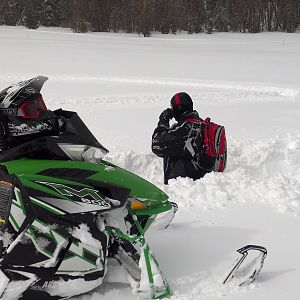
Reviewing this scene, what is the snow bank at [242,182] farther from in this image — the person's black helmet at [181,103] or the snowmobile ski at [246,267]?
the snowmobile ski at [246,267]

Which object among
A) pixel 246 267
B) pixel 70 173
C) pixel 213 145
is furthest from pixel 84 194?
pixel 213 145

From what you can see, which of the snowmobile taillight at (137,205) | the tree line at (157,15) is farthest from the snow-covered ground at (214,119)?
the tree line at (157,15)

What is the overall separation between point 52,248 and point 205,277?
86 centimetres

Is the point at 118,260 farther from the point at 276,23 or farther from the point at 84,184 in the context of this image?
the point at 276,23

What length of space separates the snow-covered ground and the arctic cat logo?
0.50 m

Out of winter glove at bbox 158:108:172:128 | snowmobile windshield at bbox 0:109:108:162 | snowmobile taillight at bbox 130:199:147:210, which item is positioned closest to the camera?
snowmobile windshield at bbox 0:109:108:162

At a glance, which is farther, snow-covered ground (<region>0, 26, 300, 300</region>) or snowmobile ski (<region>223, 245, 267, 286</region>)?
snow-covered ground (<region>0, 26, 300, 300</region>)

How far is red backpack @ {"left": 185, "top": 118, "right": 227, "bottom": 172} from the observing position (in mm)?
4129

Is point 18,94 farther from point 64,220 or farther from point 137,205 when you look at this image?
point 137,205

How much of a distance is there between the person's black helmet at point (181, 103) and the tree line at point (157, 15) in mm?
21561

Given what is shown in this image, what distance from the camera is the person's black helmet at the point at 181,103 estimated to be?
4.16 meters

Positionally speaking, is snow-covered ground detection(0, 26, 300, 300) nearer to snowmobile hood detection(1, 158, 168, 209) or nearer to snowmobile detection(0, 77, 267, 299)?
snowmobile detection(0, 77, 267, 299)

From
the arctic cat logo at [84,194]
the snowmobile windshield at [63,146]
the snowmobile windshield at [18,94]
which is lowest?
the arctic cat logo at [84,194]

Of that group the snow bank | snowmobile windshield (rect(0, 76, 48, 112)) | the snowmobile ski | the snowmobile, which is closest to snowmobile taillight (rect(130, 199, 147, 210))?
the snowmobile
